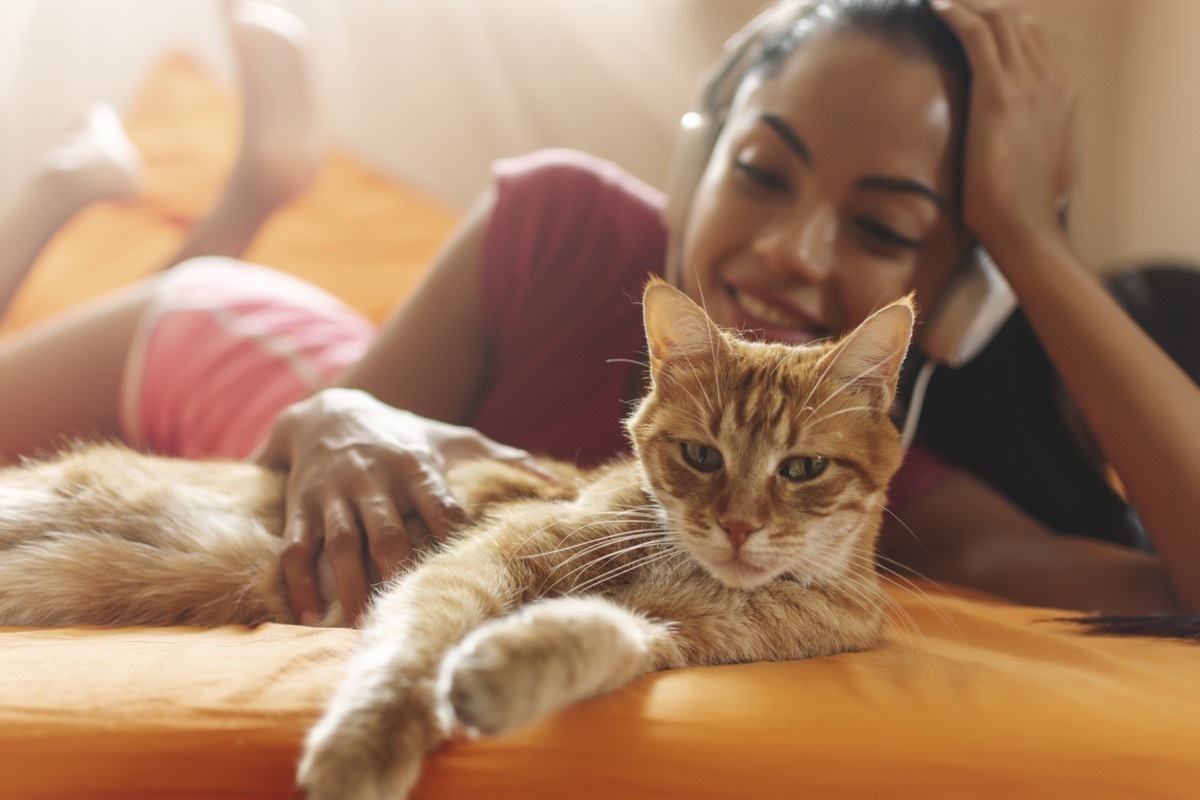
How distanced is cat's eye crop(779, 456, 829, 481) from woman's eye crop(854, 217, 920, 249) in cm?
50

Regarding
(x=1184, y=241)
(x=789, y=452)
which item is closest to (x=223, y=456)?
(x=789, y=452)

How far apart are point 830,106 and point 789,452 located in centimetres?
60

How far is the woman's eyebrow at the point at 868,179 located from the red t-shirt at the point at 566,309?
517 mm

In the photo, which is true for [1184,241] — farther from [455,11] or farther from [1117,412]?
[455,11]

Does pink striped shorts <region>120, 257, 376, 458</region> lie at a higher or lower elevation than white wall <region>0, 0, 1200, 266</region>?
lower

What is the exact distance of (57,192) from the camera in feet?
7.13

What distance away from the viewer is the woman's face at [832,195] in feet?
4.18

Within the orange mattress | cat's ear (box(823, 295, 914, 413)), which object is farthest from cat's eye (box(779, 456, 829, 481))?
the orange mattress

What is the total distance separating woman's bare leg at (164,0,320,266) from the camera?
7.44 ft

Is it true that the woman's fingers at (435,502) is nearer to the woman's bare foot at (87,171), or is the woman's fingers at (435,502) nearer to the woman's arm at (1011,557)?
the woman's arm at (1011,557)

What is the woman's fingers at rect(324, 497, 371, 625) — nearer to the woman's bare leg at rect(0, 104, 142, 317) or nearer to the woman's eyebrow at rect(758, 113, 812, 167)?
the woman's eyebrow at rect(758, 113, 812, 167)

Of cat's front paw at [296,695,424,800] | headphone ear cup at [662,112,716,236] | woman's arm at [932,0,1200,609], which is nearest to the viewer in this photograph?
cat's front paw at [296,695,424,800]

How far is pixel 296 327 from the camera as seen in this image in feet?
6.09

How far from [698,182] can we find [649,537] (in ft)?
2.47
